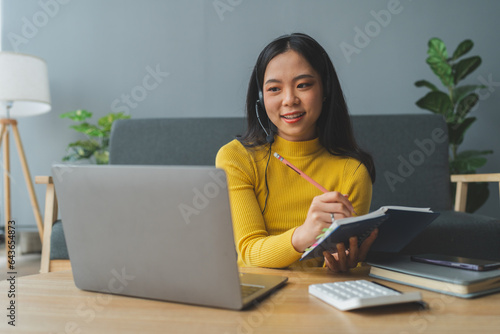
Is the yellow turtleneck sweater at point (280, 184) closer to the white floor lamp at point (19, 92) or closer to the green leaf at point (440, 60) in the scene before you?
the green leaf at point (440, 60)

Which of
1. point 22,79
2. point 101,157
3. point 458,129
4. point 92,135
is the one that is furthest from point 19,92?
point 458,129

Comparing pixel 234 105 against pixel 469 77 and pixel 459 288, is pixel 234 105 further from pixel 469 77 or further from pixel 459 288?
pixel 459 288

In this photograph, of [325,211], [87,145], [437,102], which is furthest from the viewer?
[87,145]

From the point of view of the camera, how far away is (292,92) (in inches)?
42.8

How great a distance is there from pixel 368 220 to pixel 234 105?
2292 mm

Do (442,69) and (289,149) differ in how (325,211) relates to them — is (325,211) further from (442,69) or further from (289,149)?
(442,69)

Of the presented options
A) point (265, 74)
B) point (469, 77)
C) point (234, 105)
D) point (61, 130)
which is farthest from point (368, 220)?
point (61, 130)

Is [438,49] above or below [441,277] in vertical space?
above

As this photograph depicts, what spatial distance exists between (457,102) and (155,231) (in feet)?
7.93

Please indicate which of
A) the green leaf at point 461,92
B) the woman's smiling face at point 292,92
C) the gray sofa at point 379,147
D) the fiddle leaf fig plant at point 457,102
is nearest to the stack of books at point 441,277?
the woman's smiling face at point 292,92

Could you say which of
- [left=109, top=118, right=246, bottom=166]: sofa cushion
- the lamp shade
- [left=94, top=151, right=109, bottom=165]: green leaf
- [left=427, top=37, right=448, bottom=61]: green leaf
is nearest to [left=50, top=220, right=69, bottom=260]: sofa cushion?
[left=109, top=118, right=246, bottom=166]: sofa cushion

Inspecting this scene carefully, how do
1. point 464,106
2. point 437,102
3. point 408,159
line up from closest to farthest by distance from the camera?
1. point 408,159
2. point 437,102
3. point 464,106

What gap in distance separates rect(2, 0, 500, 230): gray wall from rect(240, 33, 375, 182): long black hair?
65.2 inches

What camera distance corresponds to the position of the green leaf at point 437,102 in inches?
93.3
